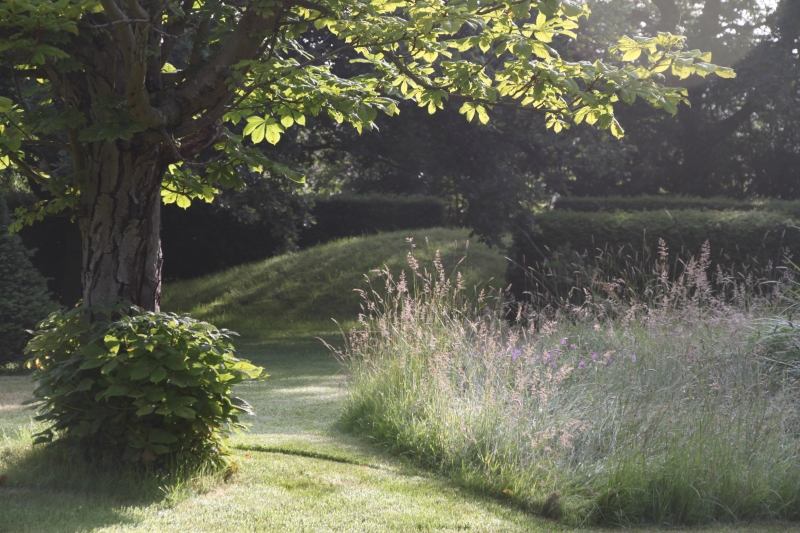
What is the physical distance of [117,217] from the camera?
14.3 ft

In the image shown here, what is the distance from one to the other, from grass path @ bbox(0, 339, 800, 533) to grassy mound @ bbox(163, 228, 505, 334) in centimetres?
1010

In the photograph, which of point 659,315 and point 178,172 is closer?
point 178,172

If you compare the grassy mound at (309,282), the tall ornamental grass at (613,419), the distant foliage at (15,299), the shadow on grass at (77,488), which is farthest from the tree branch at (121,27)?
the grassy mound at (309,282)

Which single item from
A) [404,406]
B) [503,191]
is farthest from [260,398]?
[503,191]

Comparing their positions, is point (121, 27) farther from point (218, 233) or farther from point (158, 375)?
point (218, 233)

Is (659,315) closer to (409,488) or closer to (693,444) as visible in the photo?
(693,444)

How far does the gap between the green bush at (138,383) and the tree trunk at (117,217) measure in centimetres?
20

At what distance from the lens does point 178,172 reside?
511 cm

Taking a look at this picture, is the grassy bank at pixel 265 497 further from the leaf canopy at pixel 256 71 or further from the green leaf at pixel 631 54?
the green leaf at pixel 631 54

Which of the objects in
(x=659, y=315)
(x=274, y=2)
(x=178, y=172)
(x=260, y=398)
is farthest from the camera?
(x=260, y=398)

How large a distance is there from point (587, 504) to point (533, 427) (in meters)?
0.76

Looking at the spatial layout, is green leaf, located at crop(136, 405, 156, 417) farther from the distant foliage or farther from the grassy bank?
the distant foliage

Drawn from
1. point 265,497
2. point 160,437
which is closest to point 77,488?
point 160,437

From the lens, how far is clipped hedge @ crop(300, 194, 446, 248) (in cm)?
2095
